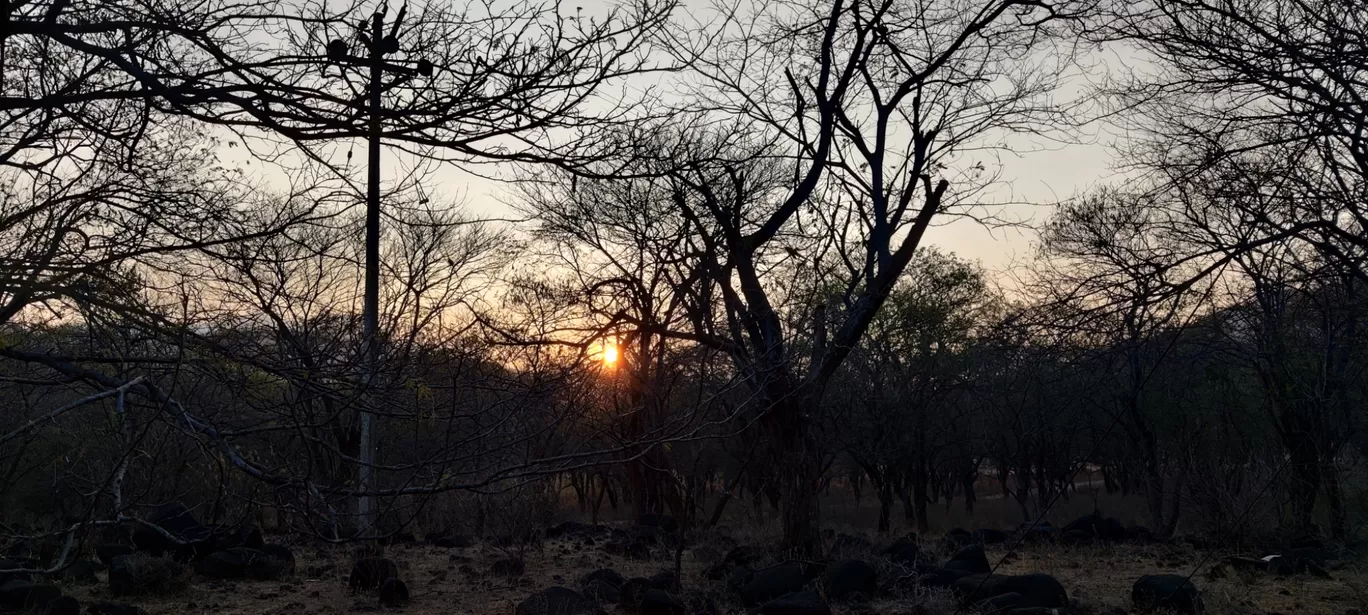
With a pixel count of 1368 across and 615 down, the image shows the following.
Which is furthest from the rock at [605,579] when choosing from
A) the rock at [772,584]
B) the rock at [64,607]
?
the rock at [64,607]

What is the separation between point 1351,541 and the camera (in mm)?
14914

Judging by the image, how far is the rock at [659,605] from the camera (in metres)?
9.98

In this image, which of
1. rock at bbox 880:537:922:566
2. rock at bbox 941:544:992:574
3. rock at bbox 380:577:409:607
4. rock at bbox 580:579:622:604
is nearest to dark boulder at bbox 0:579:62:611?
rock at bbox 380:577:409:607

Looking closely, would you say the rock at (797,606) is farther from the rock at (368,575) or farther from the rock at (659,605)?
the rock at (368,575)

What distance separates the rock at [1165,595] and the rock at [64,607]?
10072 mm

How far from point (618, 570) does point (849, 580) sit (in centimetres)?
482

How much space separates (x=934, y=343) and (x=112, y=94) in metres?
26.0

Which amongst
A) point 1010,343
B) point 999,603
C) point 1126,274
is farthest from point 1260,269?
point 999,603

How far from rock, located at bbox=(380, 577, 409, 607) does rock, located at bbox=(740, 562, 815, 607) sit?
385 cm

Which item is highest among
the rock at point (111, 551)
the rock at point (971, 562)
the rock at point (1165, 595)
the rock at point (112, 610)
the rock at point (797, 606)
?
the rock at point (111, 551)

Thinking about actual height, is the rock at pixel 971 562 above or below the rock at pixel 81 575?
below

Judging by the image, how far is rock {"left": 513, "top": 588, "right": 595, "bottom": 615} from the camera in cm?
977

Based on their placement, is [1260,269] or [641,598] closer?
[1260,269]

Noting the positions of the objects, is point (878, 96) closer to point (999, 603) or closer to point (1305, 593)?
point (999, 603)
